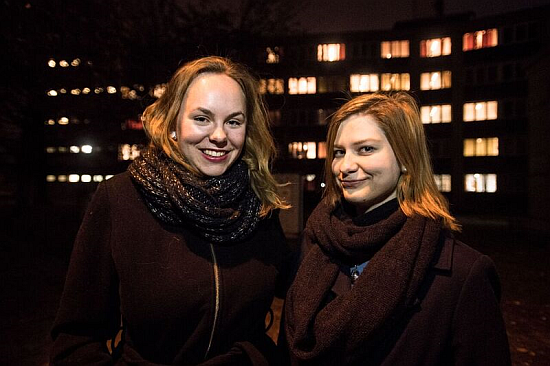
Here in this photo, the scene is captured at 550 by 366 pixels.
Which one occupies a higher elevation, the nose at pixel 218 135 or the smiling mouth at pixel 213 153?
the nose at pixel 218 135

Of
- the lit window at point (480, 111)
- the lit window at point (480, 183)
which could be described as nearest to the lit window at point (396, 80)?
the lit window at point (480, 111)

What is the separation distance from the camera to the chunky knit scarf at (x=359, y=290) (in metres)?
1.85

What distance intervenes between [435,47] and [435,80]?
2.77 meters

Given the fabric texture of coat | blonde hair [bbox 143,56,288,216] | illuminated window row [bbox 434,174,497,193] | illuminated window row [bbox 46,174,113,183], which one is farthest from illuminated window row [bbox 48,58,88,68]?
illuminated window row [bbox 46,174,113,183]

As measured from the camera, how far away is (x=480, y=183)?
32094 millimetres

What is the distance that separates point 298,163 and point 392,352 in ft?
112

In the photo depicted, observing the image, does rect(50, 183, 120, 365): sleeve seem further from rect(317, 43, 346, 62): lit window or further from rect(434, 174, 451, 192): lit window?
rect(317, 43, 346, 62): lit window

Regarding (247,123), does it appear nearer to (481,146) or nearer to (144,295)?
(144,295)

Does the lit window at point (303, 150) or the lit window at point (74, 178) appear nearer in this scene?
the lit window at point (303, 150)

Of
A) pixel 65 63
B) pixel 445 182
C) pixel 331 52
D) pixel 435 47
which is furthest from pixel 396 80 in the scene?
pixel 65 63

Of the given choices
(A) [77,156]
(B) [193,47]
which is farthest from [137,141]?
(A) [77,156]

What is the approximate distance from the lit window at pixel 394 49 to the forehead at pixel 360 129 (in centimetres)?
3576

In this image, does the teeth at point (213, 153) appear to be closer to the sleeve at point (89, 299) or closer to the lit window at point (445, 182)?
the sleeve at point (89, 299)

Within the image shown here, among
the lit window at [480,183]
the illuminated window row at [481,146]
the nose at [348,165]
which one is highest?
the illuminated window row at [481,146]
